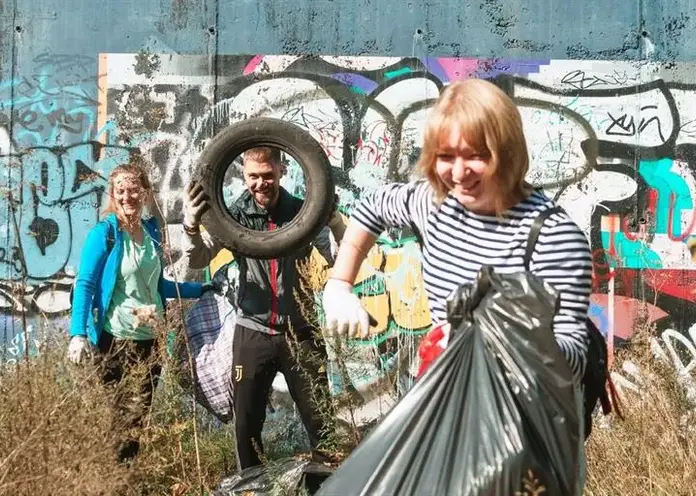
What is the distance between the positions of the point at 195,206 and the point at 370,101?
5.93 feet

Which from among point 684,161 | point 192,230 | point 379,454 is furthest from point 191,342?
point 379,454

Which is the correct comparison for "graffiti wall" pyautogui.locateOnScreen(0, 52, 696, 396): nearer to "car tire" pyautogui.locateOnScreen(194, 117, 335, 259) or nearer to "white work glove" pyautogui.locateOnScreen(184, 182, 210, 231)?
"car tire" pyautogui.locateOnScreen(194, 117, 335, 259)

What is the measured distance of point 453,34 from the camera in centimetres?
684

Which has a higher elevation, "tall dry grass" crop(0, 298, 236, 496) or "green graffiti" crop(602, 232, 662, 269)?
"green graffiti" crop(602, 232, 662, 269)

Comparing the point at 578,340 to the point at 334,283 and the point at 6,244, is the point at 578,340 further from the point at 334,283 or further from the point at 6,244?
the point at 6,244

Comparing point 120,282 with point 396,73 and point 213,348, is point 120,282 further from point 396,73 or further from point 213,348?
point 396,73

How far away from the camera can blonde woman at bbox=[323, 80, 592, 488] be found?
267 cm

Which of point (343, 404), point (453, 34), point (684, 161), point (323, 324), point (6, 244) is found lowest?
point (343, 404)

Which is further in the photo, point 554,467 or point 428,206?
point 428,206

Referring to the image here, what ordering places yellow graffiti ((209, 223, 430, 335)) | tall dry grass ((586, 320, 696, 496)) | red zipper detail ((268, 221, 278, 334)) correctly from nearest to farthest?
tall dry grass ((586, 320, 696, 496)), red zipper detail ((268, 221, 278, 334)), yellow graffiti ((209, 223, 430, 335))

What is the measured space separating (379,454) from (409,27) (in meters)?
4.75

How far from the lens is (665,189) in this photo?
269 inches

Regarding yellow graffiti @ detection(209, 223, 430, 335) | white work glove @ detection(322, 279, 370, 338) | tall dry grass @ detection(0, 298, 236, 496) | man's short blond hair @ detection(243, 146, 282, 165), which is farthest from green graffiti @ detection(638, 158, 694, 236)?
white work glove @ detection(322, 279, 370, 338)

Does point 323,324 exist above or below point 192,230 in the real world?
below
